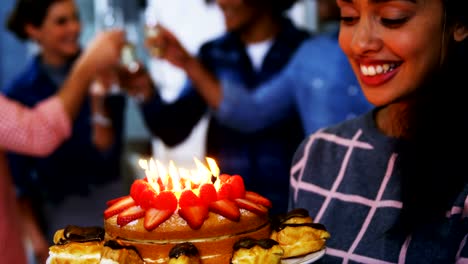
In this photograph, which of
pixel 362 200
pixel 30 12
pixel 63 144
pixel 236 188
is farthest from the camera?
pixel 30 12

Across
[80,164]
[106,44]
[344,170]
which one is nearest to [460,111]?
[344,170]

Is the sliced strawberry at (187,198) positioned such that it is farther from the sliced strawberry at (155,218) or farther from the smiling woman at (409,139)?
the smiling woman at (409,139)

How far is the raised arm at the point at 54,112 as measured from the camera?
7.44 ft

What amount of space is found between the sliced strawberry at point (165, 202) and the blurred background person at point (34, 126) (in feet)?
4.07

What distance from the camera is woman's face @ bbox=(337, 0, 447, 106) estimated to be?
131 cm

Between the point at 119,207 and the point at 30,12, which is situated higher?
the point at 30,12

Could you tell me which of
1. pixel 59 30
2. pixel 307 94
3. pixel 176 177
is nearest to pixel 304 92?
pixel 307 94

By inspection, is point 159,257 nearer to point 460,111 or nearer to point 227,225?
point 227,225

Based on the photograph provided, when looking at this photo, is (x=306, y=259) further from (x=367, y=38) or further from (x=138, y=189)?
(x=367, y=38)

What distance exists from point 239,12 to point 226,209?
173cm

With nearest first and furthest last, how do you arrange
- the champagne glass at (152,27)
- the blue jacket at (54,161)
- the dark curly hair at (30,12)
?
the champagne glass at (152,27), the blue jacket at (54,161), the dark curly hair at (30,12)

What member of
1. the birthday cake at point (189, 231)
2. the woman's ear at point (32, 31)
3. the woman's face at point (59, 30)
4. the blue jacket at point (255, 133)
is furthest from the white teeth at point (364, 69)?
the woman's ear at point (32, 31)

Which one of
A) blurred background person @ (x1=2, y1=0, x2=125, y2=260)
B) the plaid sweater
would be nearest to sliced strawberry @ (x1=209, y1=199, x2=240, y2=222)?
the plaid sweater

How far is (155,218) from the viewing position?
116 cm
